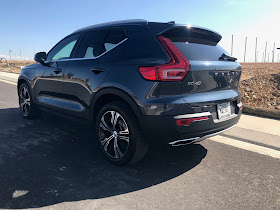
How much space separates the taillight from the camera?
99.8 inches

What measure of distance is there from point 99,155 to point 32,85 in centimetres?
245

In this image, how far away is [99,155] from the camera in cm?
342

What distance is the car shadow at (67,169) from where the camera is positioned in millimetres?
2434

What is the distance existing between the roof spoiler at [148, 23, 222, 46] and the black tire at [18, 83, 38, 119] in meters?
3.40

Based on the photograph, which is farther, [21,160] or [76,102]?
[76,102]

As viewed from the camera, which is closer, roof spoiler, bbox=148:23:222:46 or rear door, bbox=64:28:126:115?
roof spoiler, bbox=148:23:222:46

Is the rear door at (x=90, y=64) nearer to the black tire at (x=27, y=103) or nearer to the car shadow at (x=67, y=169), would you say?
the car shadow at (x=67, y=169)

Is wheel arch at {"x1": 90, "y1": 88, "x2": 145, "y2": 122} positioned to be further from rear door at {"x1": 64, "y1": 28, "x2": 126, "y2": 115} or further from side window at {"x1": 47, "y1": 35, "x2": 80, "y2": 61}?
side window at {"x1": 47, "y1": 35, "x2": 80, "y2": 61}

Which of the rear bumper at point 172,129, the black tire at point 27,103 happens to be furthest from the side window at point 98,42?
the black tire at point 27,103

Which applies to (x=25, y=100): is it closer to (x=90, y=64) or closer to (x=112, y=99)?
(x=90, y=64)

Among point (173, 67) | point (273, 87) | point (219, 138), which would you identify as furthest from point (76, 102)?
point (273, 87)

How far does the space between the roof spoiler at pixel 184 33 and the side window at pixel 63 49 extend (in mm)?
1712

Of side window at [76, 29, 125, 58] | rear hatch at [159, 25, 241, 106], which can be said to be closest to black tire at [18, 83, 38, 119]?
side window at [76, 29, 125, 58]

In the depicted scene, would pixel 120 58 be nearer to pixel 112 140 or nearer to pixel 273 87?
pixel 112 140
